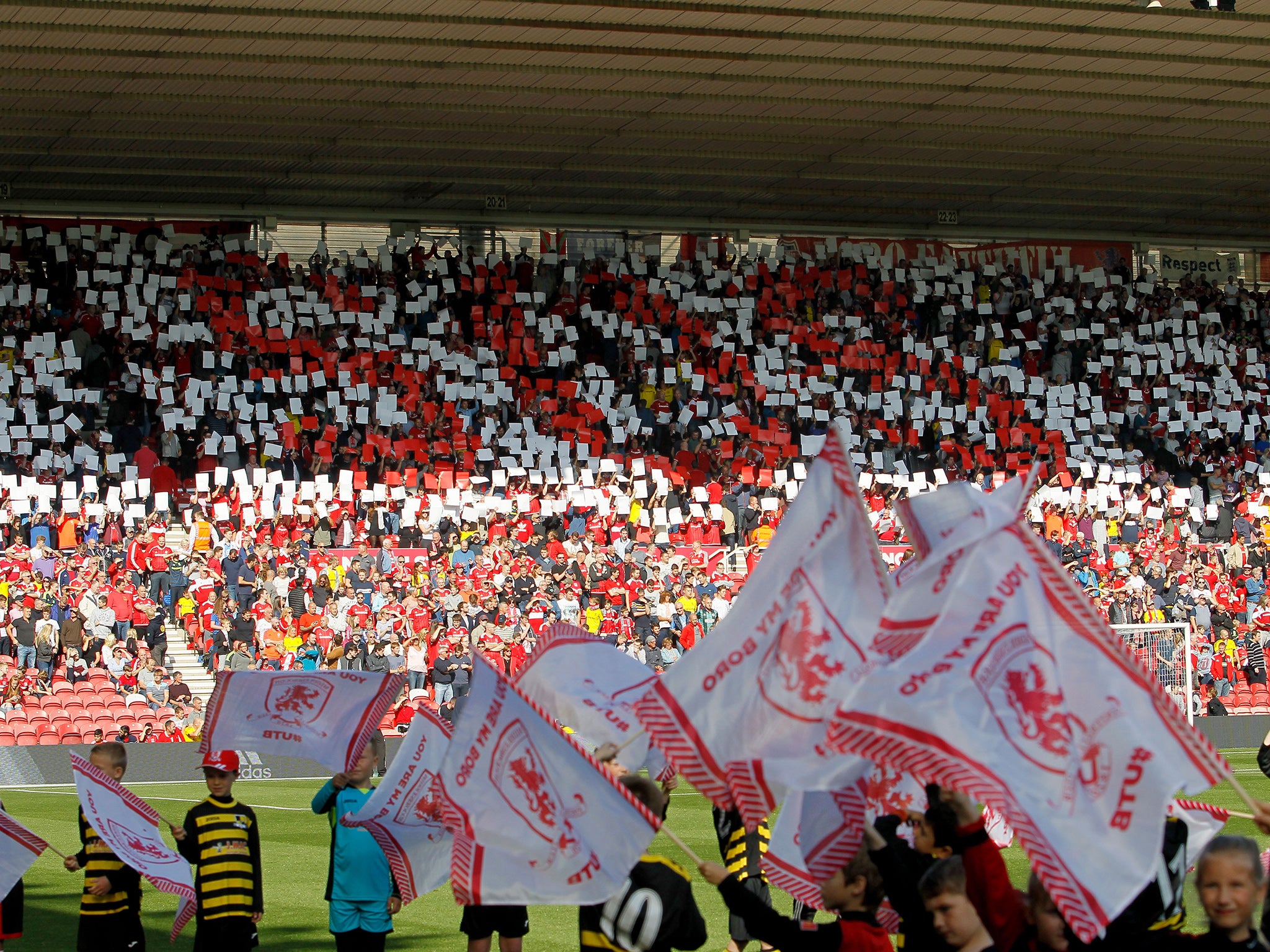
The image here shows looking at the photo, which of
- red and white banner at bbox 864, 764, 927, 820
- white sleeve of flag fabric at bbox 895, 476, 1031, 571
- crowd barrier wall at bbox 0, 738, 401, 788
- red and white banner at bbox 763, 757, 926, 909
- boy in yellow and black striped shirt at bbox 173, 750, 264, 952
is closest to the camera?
white sleeve of flag fabric at bbox 895, 476, 1031, 571

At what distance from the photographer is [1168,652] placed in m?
25.7

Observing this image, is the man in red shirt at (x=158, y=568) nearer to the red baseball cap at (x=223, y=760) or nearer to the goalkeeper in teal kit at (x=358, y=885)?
the red baseball cap at (x=223, y=760)

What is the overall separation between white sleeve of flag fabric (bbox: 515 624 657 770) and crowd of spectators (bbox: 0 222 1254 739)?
470 inches

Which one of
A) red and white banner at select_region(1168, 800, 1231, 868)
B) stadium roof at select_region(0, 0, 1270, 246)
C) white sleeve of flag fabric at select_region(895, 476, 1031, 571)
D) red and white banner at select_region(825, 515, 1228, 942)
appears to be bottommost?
red and white banner at select_region(1168, 800, 1231, 868)

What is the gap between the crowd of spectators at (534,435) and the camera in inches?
937

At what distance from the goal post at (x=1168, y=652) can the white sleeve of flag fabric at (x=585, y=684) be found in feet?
58.3

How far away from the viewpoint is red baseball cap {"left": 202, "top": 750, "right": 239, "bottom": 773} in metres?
8.25

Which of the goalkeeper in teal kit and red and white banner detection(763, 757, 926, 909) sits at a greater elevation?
red and white banner detection(763, 757, 926, 909)

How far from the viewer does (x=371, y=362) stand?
3022 centimetres

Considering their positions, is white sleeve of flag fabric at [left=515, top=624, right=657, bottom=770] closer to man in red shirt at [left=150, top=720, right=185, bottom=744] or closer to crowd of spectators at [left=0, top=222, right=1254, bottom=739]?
crowd of spectators at [left=0, top=222, right=1254, bottom=739]

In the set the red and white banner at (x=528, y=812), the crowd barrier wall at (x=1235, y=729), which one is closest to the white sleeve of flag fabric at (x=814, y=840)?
the red and white banner at (x=528, y=812)

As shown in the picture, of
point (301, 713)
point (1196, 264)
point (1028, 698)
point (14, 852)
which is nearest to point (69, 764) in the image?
point (14, 852)

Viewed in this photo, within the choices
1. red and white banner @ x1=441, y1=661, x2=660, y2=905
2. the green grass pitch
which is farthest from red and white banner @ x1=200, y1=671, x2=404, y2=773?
the green grass pitch

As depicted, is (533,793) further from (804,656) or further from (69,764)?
(69,764)
